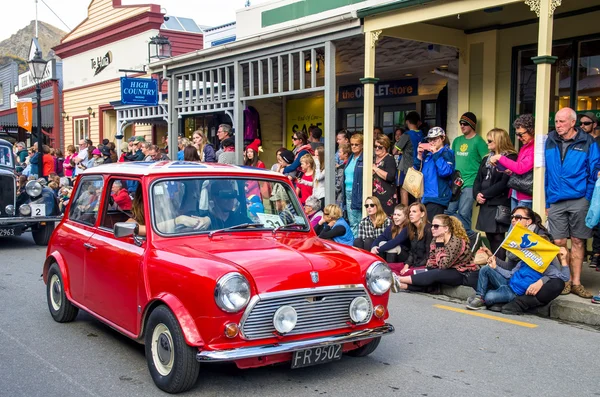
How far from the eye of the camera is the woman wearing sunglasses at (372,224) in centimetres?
948

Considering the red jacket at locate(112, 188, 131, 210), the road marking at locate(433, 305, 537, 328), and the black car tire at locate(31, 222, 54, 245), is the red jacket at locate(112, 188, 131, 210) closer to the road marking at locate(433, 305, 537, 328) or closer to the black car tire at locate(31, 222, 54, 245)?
the road marking at locate(433, 305, 537, 328)

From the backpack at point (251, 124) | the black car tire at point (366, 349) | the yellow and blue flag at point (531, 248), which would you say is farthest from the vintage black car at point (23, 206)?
the yellow and blue flag at point (531, 248)

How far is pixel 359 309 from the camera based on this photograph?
4867mm

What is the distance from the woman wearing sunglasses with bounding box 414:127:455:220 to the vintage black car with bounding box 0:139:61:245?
7115mm

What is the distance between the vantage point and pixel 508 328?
6566mm

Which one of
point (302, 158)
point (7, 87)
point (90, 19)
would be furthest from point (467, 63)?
point (7, 87)

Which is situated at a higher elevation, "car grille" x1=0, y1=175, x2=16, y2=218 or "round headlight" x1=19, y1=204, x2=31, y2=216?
"car grille" x1=0, y1=175, x2=16, y2=218

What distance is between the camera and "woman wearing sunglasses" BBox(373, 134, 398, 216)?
10.2m

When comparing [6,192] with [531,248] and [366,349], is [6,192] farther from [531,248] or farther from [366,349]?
[531,248]

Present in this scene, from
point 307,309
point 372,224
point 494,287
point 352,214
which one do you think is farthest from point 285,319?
point 352,214

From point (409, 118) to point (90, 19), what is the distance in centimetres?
1868

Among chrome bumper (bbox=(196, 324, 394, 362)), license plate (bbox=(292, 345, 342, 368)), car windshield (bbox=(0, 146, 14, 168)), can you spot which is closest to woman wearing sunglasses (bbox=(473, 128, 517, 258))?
chrome bumper (bbox=(196, 324, 394, 362))

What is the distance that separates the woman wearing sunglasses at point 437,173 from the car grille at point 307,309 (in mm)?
4738

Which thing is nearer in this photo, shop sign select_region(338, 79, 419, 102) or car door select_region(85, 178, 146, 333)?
car door select_region(85, 178, 146, 333)
